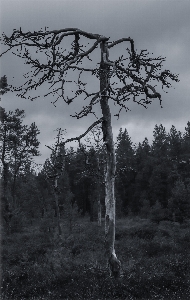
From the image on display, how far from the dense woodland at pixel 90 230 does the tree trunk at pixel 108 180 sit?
0.46m

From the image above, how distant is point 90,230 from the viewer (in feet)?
98.2

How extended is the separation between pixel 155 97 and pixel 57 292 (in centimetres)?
536

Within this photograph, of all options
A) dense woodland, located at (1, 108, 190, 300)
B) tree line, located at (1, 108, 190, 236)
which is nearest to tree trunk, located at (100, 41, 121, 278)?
dense woodland, located at (1, 108, 190, 300)

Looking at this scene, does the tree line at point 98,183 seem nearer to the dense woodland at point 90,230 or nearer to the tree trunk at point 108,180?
the dense woodland at point 90,230

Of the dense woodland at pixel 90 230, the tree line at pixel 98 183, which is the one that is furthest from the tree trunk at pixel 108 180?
the tree line at pixel 98 183

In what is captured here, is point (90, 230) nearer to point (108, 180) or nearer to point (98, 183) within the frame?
point (98, 183)

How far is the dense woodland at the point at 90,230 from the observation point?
743 cm

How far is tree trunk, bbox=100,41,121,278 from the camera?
7.40 metres

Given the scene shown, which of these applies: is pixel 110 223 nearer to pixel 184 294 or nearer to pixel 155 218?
pixel 184 294

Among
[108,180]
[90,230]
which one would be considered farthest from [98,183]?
[108,180]

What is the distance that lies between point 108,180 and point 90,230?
2348 centimetres

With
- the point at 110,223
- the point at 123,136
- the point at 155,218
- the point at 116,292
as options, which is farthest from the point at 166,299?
the point at 123,136

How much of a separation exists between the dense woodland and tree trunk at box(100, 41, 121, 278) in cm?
46

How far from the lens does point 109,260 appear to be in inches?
292
